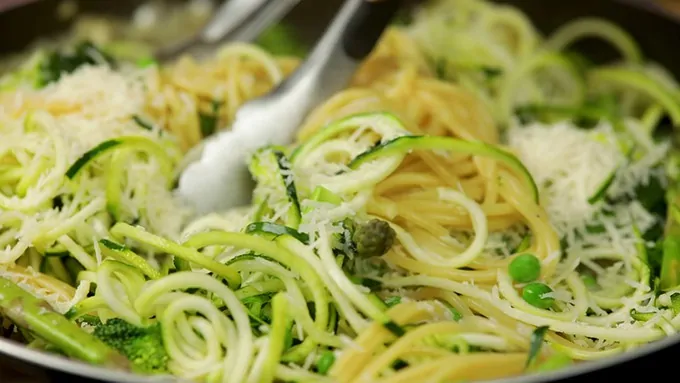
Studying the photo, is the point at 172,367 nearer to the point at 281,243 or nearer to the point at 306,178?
the point at 281,243

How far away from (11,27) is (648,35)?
9.07 feet

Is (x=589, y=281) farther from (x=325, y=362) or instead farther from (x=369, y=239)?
(x=325, y=362)

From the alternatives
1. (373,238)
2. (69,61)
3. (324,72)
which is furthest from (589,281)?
(69,61)

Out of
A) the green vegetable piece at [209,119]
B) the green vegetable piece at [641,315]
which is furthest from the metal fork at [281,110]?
the green vegetable piece at [641,315]

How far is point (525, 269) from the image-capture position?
6.55 feet

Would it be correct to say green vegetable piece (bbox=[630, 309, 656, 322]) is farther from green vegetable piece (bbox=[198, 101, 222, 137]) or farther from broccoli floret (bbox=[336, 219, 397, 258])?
green vegetable piece (bbox=[198, 101, 222, 137])

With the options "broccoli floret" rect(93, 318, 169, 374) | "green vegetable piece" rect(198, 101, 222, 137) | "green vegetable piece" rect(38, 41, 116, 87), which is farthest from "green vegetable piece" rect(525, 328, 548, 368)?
"green vegetable piece" rect(38, 41, 116, 87)

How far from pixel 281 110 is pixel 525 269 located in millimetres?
1016

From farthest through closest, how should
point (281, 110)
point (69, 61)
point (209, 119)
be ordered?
1. point (69, 61)
2. point (209, 119)
3. point (281, 110)

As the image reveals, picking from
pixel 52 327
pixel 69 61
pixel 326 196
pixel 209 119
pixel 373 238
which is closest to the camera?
pixel 52 327

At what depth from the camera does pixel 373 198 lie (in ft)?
6.77

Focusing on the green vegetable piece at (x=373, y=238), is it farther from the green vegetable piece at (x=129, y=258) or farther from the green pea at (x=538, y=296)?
the green vegetable piece at (x=129, y=258)

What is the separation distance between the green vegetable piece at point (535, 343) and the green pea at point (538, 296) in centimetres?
18

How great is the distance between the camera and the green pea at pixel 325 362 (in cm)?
168
